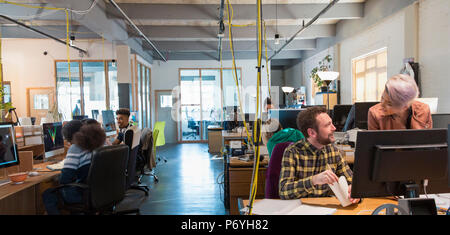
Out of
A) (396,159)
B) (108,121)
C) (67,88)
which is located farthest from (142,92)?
(396,159)

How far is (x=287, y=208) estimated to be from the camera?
1.65 m

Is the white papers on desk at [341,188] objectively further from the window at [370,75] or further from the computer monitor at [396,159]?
the window at [370,75]

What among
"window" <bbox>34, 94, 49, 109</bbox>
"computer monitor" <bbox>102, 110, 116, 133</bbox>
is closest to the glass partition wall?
"window" <bbox>34, 94, 49, 109</bbox>

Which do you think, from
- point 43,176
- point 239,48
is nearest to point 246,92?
point 239,48

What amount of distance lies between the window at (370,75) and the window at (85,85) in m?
7.63

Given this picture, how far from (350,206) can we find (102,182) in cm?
217

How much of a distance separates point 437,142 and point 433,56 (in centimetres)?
489

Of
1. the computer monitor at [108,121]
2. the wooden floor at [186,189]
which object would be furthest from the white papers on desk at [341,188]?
the computer monitor at [108,121]

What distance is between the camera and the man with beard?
6.11 feet

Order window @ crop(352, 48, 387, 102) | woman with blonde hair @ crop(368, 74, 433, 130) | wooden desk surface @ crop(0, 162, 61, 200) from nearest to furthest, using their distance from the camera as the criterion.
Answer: woman with blonde hair @ crop(368, 74, 433, 130) → wooden desk surface @ crop(0, 162, 61, 200) → window @ crop(352, 48, 387, 102)

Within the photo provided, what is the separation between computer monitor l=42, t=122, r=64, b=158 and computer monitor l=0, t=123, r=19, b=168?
2.13ft

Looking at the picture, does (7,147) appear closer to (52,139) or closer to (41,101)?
(52,139)

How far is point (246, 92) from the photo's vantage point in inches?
487

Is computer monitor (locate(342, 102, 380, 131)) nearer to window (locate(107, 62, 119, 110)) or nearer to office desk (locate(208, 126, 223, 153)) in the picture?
office desk (locate(208, 126, 223, 153))
